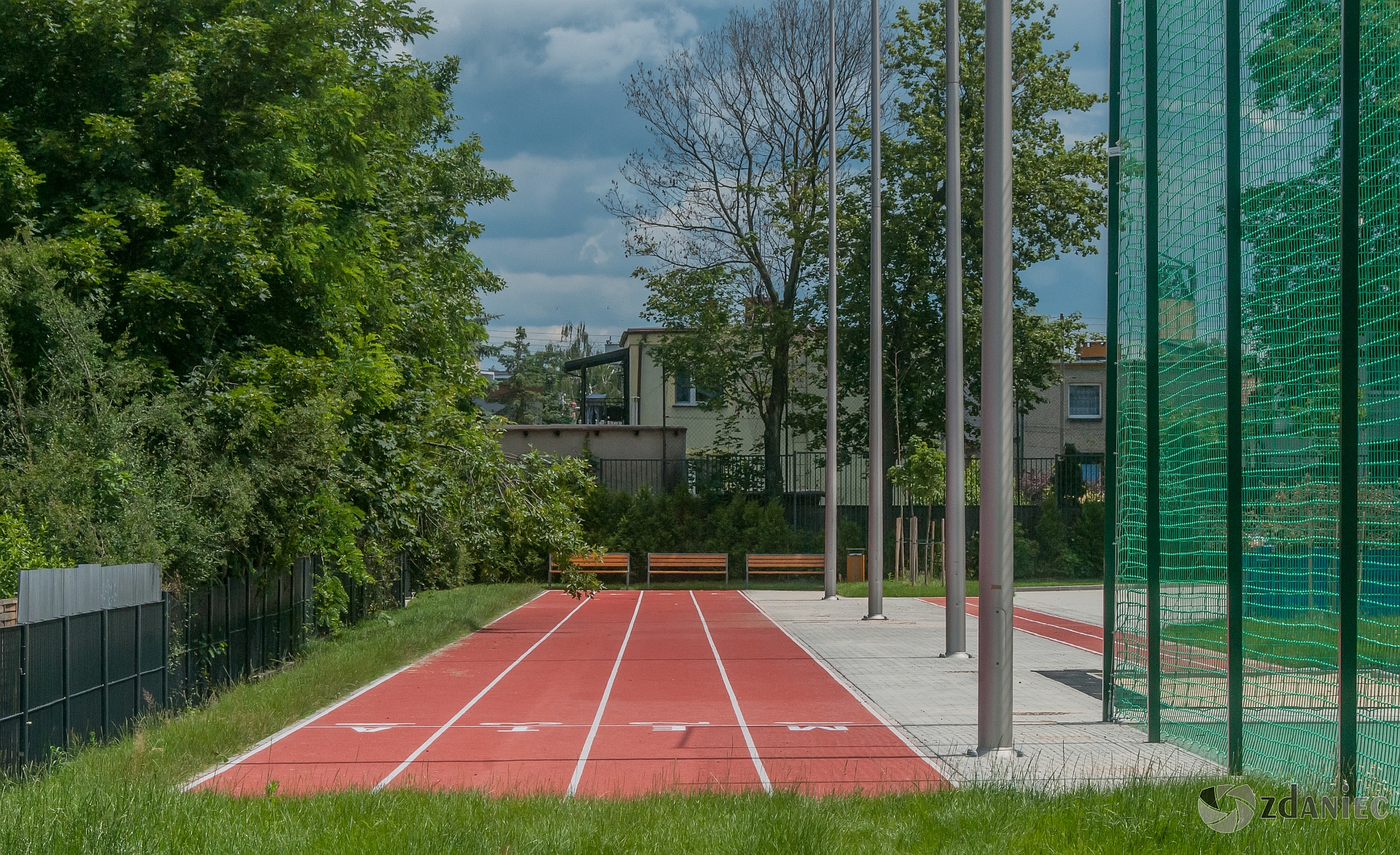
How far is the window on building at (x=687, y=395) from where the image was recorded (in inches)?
1766

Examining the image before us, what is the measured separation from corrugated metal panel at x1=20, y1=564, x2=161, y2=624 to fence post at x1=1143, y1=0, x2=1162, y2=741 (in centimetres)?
871

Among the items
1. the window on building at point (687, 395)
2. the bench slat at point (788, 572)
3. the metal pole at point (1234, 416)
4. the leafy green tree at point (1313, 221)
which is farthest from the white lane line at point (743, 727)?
the window on building at point (687, 395)

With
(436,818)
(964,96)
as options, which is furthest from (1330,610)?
(964,96)

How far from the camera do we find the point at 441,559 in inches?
1166

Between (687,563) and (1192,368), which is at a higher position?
(1192,368)

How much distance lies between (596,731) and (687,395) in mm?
37985

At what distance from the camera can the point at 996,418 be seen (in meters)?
9.62

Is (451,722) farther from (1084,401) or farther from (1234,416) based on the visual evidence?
(1084,401)

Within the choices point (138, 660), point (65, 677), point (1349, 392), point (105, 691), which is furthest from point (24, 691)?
point (1349, 392)

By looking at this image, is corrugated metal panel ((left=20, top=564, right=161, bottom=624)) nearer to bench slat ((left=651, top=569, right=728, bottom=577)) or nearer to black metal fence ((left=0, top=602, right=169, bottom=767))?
black metal fence ((left=0, top=602, right=169, bottom=767))

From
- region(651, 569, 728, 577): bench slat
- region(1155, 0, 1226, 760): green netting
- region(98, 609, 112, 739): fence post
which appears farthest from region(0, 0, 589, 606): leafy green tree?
region(651, 569, 728, 577): bench slat

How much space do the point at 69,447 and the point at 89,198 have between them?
14.2 ft

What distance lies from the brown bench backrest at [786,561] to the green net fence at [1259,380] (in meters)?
24.2

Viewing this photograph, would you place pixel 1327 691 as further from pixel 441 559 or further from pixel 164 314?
pixel 441 559
